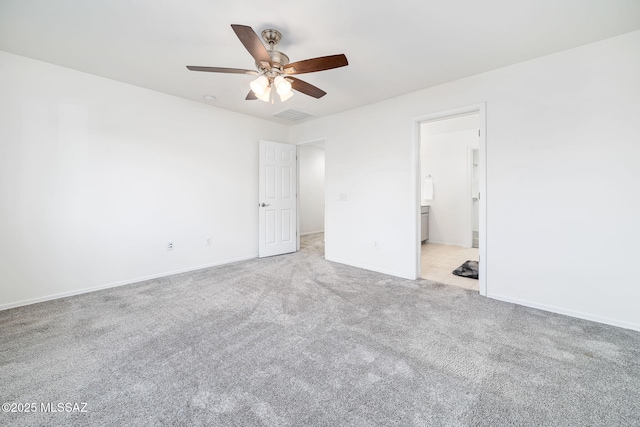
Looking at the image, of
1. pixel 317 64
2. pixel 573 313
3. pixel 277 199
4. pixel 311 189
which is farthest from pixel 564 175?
pixel 311 189

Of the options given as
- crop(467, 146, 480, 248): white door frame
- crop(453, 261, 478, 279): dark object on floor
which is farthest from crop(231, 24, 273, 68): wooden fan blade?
crop(467, 146, 480, 248): white door frame

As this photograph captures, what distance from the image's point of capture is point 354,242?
4.09 m

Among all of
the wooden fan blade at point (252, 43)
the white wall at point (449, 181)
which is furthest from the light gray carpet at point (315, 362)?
the white wall at point (449, 181)

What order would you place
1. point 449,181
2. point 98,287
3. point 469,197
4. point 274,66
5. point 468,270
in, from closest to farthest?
point 274,66
point 98,287
point 468,270
point 469,197
point 449,181

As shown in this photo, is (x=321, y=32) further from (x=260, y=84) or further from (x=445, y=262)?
(x=445, y=262)

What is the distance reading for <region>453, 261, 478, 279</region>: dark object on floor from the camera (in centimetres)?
348

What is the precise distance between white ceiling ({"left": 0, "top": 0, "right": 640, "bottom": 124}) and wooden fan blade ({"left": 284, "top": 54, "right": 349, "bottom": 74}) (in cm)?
34

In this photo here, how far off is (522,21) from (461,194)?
13.6ft

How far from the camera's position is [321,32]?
6.92ft

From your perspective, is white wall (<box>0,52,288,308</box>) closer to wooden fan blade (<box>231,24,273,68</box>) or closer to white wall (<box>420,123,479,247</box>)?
wooden fan blade (<box>231,24,273,68</box>)

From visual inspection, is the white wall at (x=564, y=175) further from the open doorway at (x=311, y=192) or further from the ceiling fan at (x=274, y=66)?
the open doorway at (x=311, y=192)

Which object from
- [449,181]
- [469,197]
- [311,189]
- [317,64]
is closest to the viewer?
[317,64]

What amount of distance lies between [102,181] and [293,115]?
2.81 m

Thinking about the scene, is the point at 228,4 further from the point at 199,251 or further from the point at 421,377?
the point at 199,251
